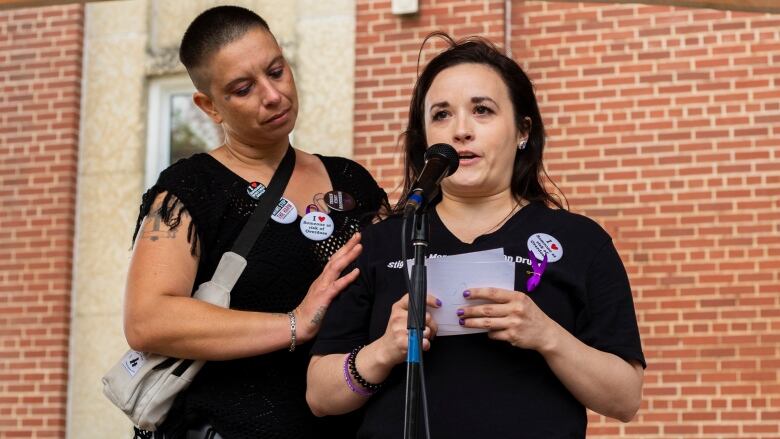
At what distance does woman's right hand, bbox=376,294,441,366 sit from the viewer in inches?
106

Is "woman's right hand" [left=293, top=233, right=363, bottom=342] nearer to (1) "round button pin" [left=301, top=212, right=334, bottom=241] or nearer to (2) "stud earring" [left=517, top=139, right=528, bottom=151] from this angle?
(1) "round button pin" [left=301, top=212, right=334, bottom=241]

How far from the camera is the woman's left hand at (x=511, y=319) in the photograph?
8.60ft

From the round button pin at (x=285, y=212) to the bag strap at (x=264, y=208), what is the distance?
0.02 meters

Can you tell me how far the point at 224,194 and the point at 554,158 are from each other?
3.89 meters

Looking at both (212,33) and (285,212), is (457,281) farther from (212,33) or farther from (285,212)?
(212,33)

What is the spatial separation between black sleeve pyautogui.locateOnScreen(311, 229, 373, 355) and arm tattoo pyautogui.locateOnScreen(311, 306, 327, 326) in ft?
0.35

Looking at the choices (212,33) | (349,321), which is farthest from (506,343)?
(212,33)

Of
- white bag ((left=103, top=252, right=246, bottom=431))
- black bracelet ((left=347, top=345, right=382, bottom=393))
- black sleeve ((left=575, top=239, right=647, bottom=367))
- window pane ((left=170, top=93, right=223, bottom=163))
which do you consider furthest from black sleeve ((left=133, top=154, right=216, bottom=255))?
window pane ((left=170, top=93, right=223, bottom=163))

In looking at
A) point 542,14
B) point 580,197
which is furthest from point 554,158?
point 542,14

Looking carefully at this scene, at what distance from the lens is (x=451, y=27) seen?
7.22 m

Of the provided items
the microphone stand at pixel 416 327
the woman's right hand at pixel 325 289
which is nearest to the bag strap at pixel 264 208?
the woman's right hand at pixel 325 289

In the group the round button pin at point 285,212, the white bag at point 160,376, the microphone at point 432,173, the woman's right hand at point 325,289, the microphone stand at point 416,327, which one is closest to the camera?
the microphone stand at point 416,327

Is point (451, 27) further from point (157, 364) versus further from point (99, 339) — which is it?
point (157, 364)

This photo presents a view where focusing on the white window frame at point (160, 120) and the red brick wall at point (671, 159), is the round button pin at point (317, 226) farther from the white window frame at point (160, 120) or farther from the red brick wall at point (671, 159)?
the white window frame at point (160, 120)
